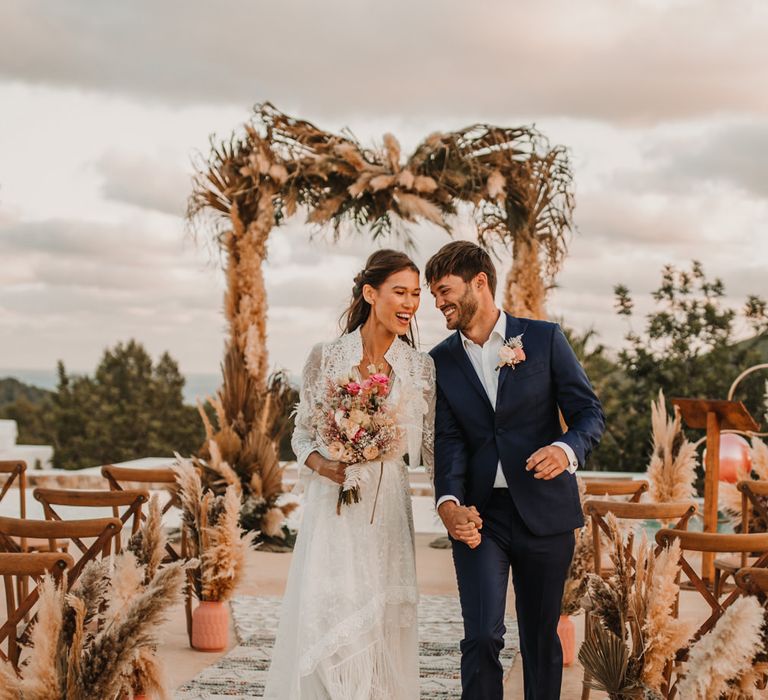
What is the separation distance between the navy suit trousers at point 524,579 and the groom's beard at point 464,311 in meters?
0.62

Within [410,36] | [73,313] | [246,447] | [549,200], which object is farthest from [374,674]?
[73,313]

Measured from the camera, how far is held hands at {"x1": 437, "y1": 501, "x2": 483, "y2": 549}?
11.6 ft

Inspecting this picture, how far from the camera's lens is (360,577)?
398cm

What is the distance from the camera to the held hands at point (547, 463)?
11.4 feet

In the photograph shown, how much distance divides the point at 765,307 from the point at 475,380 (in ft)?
51.5

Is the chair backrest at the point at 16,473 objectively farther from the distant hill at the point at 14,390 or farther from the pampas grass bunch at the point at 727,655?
the distant hill at the point at 14,390

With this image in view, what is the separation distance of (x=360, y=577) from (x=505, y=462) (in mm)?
750

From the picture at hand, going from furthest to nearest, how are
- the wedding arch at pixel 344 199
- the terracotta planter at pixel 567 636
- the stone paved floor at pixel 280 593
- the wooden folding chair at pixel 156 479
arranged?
the wedding arch at pixel 344 199 < the wooden folding chair at pixel 156 479 < the terracotta planter at pixel 567 636 < the stone paved floor at pixel 280 593

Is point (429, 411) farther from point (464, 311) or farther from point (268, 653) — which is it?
point (268, 653)

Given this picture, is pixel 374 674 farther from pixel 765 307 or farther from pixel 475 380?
pixel 765 307

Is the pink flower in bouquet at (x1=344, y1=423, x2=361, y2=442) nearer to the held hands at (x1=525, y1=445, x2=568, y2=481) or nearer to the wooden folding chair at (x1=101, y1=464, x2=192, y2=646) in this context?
the held hands at (x1=525, y1=445, x2=568, y2=481)

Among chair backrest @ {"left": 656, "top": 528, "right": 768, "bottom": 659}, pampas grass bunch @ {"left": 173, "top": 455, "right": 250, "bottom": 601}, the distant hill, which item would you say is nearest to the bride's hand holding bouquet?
chair backrest @ {"left": 656, "top": 528, "right": 768, "bottom": 659}

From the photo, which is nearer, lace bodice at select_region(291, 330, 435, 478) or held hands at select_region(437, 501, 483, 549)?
held hands at select_region(437, 501, 483, 549)

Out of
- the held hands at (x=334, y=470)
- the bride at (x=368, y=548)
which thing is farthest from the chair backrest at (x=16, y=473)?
the held hands at (x=334, y=470)
